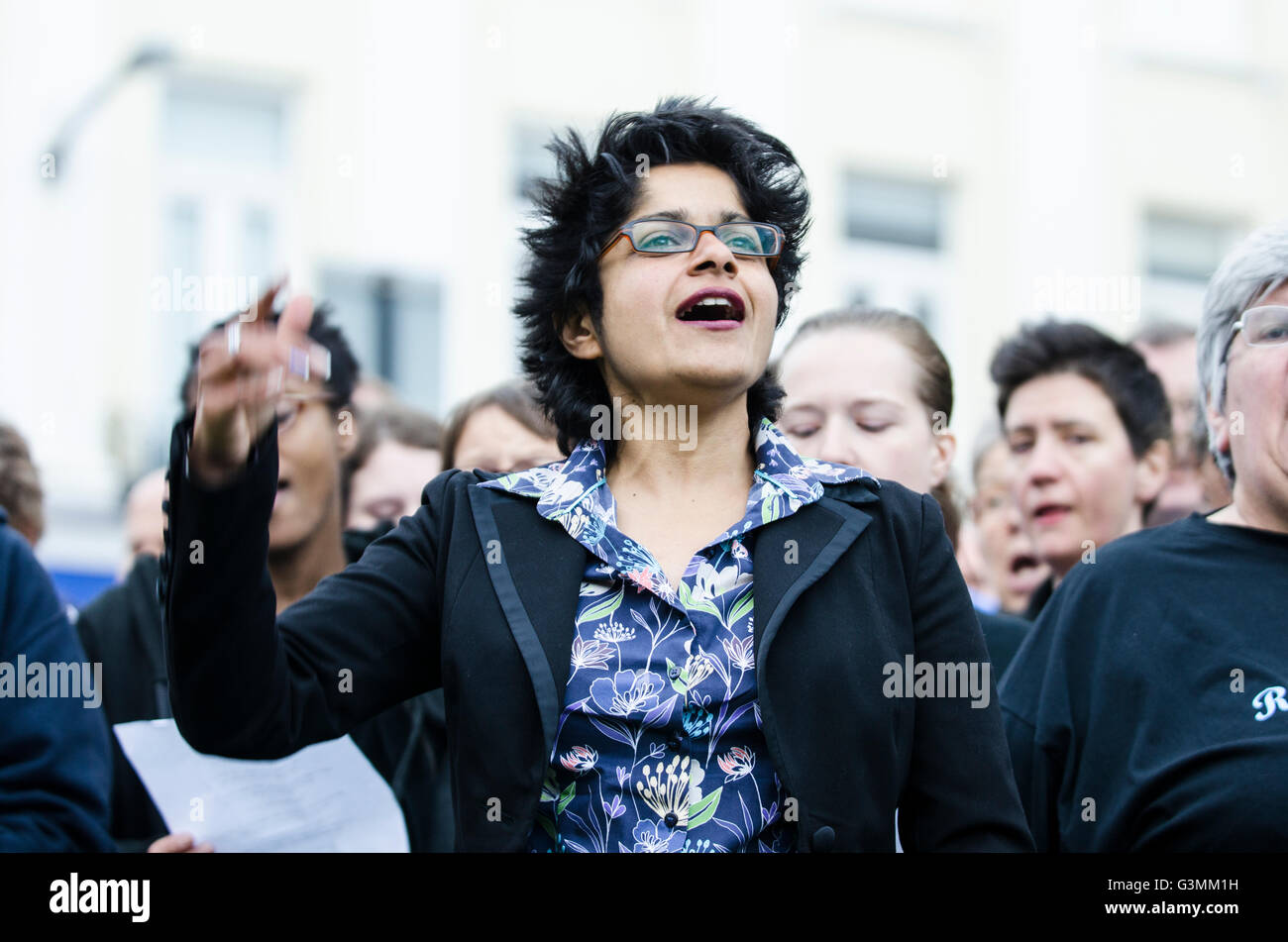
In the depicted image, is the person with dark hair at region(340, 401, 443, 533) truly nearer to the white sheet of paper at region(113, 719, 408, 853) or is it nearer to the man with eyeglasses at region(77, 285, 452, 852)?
the man with eyeglasses at region(77, 285, 452, 852)

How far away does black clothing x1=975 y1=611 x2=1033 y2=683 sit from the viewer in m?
3.16

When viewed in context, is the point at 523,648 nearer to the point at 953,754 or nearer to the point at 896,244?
the point at 953,754

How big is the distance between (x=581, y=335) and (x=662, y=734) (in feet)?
2.38

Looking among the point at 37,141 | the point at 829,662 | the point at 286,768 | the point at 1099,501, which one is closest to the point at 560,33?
the point at 37,141

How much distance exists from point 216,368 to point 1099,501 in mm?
2396

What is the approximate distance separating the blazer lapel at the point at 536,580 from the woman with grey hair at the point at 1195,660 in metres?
0.91

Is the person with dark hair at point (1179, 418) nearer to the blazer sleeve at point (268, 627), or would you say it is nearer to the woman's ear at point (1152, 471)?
the woman's ear at point (1152, 471)

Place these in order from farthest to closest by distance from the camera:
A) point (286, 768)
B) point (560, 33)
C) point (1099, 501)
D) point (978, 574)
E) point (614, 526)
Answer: point (560, 33) < point (978, 574) < point (1099, 501) < point (286, 768) < point (614, 526)

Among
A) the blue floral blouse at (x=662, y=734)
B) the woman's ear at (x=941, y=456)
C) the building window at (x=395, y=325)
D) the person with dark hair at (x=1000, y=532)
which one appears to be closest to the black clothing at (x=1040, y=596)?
the woman's ear at (x=941, y=456)

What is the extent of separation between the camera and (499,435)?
379cm

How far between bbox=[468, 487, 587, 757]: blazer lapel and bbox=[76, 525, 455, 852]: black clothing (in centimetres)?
101

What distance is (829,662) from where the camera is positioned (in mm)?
1978

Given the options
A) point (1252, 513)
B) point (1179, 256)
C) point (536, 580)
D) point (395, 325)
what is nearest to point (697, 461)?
point (536, 580)
